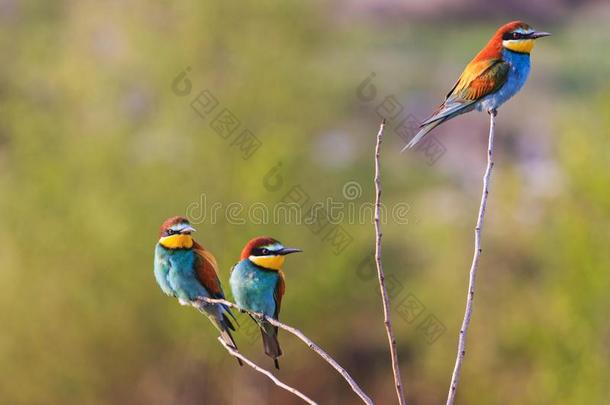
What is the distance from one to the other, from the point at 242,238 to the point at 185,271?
5.97 metres

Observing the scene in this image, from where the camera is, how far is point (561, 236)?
8.27 metres

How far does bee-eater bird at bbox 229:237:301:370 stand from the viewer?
115 inches

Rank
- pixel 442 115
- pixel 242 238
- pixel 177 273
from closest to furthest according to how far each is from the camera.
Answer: pixel 442 115 < pixel 177 273 < pixel 242 238

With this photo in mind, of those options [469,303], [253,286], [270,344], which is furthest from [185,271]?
[469,303]

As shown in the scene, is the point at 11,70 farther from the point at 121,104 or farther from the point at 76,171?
the point at 76,171

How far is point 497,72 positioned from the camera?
2.60 metres

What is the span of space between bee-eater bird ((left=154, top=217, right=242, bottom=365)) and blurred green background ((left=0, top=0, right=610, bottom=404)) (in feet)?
17.5

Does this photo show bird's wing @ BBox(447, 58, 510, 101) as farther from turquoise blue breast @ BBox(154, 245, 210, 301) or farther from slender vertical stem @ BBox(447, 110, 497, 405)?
turquoise blue breast @ BBox(154, 245, 210, 301)

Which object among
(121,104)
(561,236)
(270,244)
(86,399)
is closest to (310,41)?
(121,104)

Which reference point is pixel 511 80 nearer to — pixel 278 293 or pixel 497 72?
pixel 497 72

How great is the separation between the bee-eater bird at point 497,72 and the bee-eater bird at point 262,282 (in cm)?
71

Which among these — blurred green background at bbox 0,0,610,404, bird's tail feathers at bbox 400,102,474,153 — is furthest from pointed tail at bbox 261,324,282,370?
blurred green background at bbox 0,0,610,404

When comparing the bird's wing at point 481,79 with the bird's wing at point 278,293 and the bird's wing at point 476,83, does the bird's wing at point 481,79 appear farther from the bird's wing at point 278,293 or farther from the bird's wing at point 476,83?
the bird's wing at point 278,293
